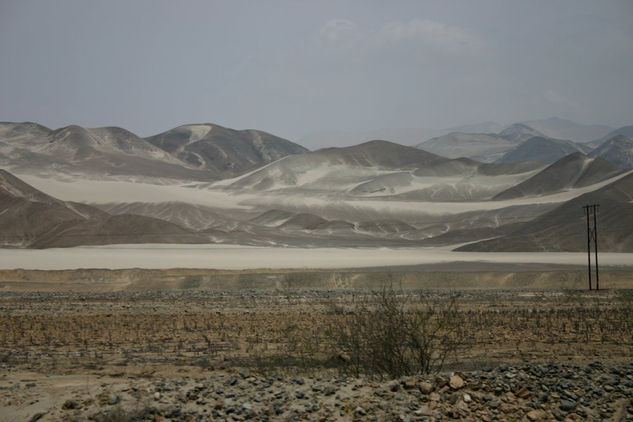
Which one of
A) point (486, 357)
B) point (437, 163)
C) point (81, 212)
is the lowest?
point (486, 357)

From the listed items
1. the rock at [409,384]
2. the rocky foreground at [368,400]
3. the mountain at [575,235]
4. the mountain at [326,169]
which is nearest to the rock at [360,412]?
the rocky foreground at [368,400]

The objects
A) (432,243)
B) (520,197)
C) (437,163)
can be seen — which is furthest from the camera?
(437,163)

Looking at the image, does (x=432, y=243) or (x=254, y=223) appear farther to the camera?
(x=254, y=223)

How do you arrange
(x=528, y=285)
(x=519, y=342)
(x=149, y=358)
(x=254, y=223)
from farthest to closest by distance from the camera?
(x=254, y=223), (x=528, y=285), (x=519, y=342), (x=149, y=358)

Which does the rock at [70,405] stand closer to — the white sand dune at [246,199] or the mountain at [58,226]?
the mountain at [58,226]

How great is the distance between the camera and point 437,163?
7298 inches

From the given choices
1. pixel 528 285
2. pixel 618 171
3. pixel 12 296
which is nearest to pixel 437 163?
pixel 618 171

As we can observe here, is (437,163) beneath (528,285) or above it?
above

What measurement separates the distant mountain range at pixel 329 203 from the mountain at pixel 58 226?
0.17 m

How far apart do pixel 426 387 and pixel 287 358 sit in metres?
4.96

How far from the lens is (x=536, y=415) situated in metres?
9.37

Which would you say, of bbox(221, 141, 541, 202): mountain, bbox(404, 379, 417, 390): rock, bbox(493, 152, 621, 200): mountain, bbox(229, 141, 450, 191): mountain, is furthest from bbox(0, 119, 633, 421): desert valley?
bbox(229, 141, 450, 191): mountain

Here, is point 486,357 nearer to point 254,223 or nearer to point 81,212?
point 81,212

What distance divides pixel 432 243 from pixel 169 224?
3443 centimetres
